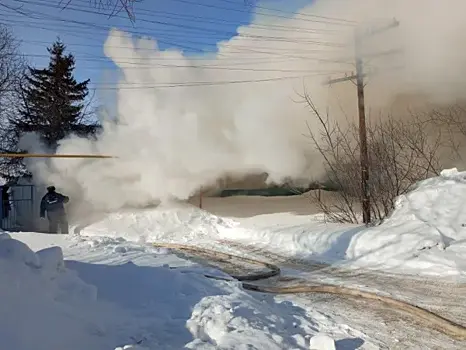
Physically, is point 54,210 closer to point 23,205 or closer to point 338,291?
point 23,205

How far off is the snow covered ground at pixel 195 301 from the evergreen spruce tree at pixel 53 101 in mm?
14807

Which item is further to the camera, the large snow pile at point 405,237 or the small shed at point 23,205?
the small shed at point 23,205

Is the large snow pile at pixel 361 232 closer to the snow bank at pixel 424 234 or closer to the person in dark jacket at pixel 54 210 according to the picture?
the snow bank at pixel 424 234

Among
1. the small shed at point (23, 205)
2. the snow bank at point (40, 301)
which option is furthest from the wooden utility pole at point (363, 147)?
the small shed at point (23, 205)

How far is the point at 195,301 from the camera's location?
5559mm

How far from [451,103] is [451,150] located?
4.93 ft

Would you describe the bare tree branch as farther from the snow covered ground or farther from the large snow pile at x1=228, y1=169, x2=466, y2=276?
the snow covered ground

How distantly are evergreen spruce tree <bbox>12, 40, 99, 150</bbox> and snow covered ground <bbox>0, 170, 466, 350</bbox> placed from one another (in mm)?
14807

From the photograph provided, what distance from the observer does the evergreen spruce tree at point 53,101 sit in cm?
2442

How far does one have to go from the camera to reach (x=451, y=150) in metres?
15.9

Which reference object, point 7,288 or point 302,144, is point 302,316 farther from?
point 302,144

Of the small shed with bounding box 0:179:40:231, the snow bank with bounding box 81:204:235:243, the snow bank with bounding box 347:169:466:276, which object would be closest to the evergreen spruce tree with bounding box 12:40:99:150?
the small shed with bounding box 0:179:40:231

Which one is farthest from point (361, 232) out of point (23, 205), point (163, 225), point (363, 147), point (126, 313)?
point (23, 205)

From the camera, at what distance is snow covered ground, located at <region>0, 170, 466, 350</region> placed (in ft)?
13.8
